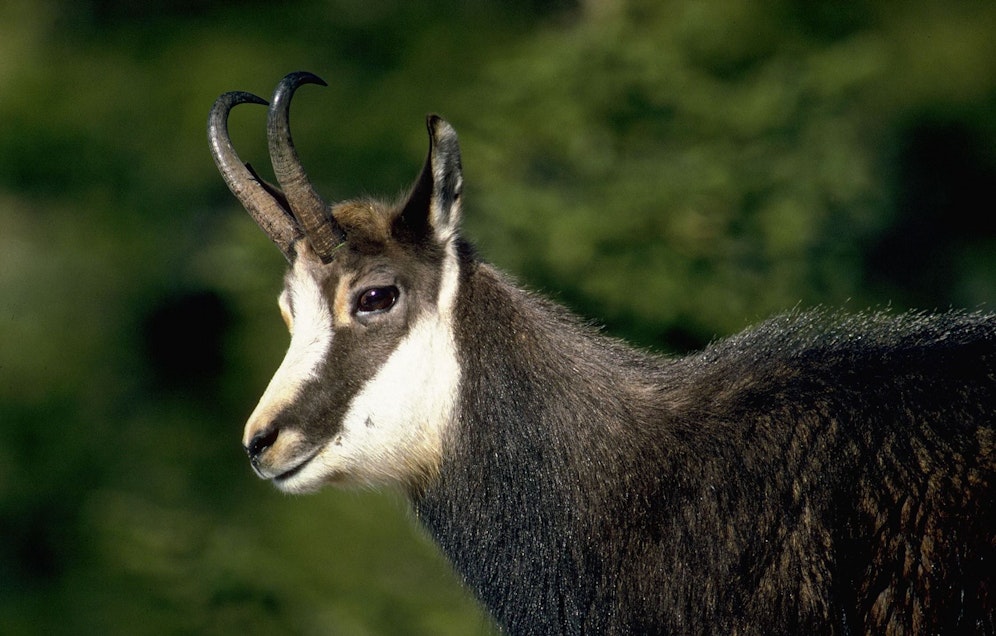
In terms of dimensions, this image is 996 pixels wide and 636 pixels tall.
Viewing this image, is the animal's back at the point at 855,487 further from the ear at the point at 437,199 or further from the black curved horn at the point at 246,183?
the black curved horn at the point at 246,183

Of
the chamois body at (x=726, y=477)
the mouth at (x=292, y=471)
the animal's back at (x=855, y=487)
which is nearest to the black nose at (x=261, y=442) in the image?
the mouth at (x=292, y=471)

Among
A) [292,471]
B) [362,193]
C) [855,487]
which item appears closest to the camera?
[855,487]

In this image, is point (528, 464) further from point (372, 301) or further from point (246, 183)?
point (246, 183)

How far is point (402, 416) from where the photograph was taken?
17.8ft

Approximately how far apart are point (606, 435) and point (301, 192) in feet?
4.66

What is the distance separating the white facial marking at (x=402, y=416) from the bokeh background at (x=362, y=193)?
55cm

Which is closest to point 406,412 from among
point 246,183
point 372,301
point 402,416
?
point 402,416

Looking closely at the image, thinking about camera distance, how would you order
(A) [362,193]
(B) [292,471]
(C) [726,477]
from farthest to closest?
(A) [362,193] < (B) [292,471] < (C) [726,477]

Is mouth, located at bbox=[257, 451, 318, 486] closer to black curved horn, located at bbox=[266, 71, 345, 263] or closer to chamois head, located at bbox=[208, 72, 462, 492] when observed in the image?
chamois head, located at bbox=[208, 72, 462, 492]

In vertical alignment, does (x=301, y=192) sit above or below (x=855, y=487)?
above

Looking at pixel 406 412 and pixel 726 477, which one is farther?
pixel 406 412

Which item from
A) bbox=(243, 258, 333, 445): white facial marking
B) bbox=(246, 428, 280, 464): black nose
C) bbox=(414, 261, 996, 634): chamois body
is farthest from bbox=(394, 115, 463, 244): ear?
bbox=(246, 428, 280, 464): black nose

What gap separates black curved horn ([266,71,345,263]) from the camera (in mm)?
5477

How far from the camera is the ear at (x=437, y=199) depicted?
5371mm
